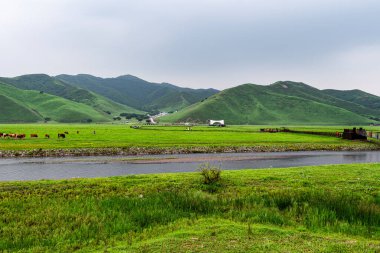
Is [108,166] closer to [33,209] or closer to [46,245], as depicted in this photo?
[33,209]

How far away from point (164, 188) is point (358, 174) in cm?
1907

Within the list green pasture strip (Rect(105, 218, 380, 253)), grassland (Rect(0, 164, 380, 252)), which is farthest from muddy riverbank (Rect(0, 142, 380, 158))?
green pasture strip (Rect(105, 218, 380, 253))

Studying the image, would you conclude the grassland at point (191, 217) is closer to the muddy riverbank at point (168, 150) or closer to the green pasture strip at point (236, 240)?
the green pasture strip at point (236, 240)

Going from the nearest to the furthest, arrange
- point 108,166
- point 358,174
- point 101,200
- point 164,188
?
point 101,200, point 164,188, point 358,174, point 108,166

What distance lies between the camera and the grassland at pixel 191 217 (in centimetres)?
1511

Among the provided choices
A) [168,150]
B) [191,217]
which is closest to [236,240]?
[191,217]

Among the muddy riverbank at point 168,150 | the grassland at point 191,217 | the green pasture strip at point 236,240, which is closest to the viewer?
the green pasture strip at point 236,240

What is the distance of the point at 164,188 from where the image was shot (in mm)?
25547

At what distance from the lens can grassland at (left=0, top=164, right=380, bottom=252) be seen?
1511cm

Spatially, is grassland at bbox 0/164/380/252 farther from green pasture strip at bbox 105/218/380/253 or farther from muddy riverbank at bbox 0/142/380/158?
muddy riverbank at bbox 0/142/380/158

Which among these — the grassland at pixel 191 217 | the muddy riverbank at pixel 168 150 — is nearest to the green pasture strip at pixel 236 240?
the grassland at pixel 191 217

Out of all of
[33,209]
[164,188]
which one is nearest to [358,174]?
[164,188]

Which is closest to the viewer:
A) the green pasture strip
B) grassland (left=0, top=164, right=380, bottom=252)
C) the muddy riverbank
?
the green pasture strip

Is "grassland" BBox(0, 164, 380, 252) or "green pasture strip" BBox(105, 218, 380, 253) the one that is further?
"grassland" BBox(0, 164, 380, 252)
